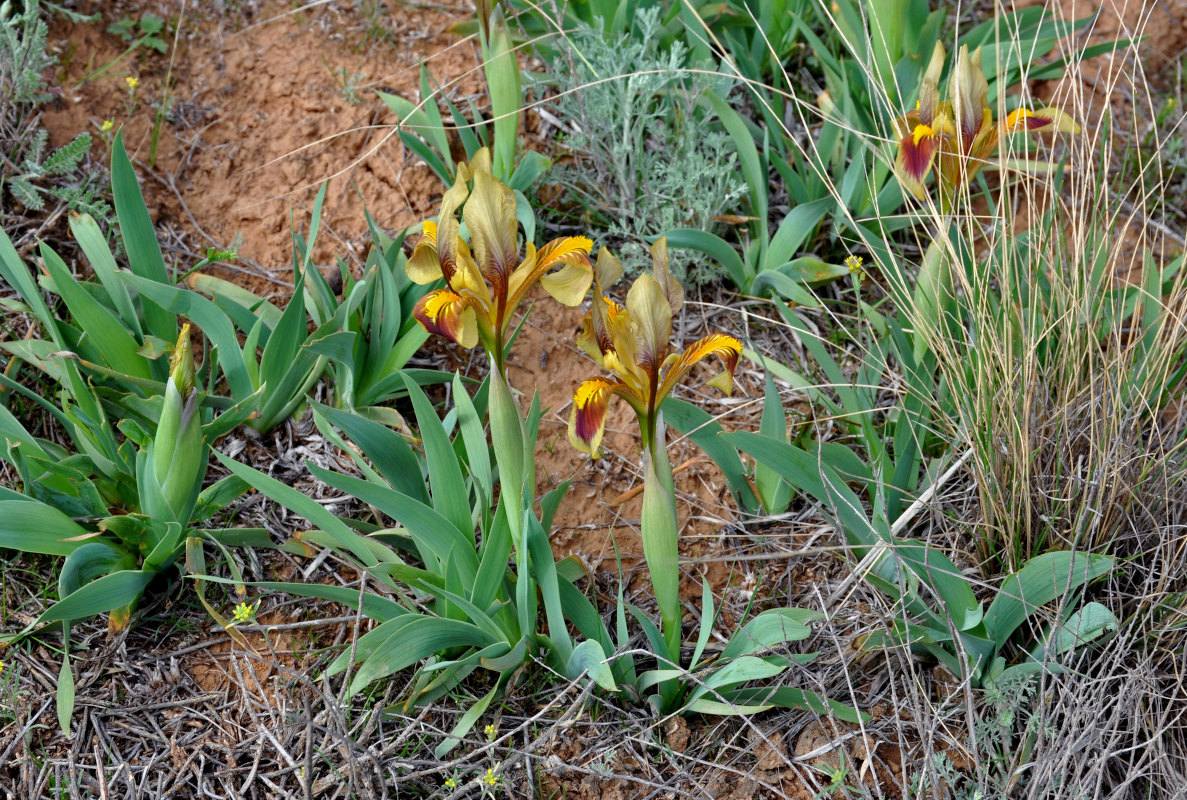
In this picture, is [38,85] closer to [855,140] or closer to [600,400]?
[600,400]

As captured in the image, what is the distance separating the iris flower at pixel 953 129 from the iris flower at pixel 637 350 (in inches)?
26.3

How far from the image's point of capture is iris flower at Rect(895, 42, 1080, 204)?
1.78 m

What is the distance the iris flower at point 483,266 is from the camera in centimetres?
135

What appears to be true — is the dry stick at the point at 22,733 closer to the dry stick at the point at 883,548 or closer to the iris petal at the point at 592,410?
the iris petal at the point at 592,410

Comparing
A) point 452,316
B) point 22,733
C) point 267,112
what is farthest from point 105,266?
point 452,316

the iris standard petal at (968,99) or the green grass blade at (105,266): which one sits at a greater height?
the iris standard petal at (968,99)

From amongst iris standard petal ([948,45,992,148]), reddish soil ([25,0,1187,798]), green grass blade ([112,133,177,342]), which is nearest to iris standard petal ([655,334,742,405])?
reddish soil ([25,0,1187,798])

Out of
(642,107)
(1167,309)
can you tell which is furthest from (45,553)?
(1167,309)

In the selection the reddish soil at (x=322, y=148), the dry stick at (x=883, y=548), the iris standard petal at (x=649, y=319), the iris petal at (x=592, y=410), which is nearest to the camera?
the iris standard petal at (x=649, y=319)

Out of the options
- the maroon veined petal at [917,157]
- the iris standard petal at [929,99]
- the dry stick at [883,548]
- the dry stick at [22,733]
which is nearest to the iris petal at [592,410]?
the dry stick at [883,548]

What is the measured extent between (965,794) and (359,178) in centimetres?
202

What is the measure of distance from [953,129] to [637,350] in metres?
0.91

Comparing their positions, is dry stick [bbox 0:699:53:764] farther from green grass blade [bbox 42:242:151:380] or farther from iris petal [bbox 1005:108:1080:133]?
iris petal [bbox 1005:108:1080:133]

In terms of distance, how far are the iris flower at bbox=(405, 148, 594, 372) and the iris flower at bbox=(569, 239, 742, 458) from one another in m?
0.06
